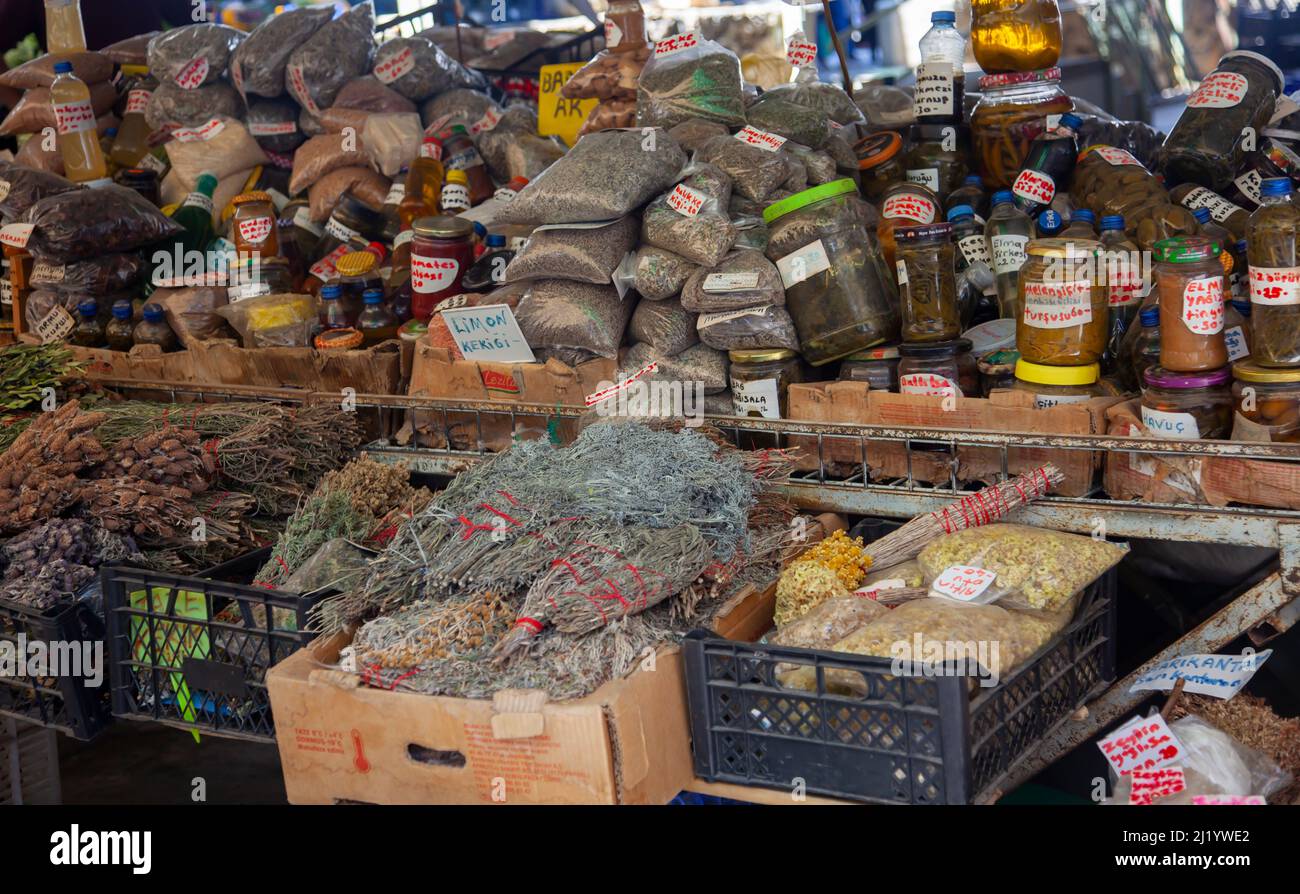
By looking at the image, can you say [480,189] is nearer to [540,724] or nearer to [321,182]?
[321,182]

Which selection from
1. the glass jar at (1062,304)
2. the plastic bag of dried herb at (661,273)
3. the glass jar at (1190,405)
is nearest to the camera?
the glass jar at (1190,405)

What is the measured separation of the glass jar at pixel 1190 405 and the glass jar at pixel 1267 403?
0.04m

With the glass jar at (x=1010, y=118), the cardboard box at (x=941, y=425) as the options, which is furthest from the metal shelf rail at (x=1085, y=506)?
the glass jar at (x=1010, y=118)

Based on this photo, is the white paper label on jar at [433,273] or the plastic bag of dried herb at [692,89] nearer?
the plastic bag of dried herb at [692,89]

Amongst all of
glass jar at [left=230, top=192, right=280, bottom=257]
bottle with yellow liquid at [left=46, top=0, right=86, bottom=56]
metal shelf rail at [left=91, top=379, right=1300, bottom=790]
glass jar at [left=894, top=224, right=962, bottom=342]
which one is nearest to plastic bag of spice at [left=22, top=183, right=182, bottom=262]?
glass jar at [left=230, top=192, right=280, bottom=257]

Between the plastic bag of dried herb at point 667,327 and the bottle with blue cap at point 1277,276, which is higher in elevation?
the bottle with blue cap at point 1277,276

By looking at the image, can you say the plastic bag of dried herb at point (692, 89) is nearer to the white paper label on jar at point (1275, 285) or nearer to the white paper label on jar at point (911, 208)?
the white paper label on jar at point (911, 208)

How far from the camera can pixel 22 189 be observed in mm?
3564

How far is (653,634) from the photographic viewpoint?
5.93 ft

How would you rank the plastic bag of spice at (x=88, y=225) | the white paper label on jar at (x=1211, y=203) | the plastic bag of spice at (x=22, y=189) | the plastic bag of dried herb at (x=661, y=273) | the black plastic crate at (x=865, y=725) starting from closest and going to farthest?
1. the black plastic crate at (x=865, y=725)
2. the plastic bag of dried herb at (x=661, y=273)
3. the white paper label on jar at (x=1211, y=203)
4. the plastic bag of spice at (x=88, y=225)
5. the plastic bag of spice at (x=22, y=189)

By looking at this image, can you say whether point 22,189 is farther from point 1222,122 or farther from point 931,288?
point 1222,122

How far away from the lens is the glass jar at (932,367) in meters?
2.24

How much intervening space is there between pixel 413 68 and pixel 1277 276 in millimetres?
2803

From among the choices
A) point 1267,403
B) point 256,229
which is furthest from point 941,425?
point 256,229
